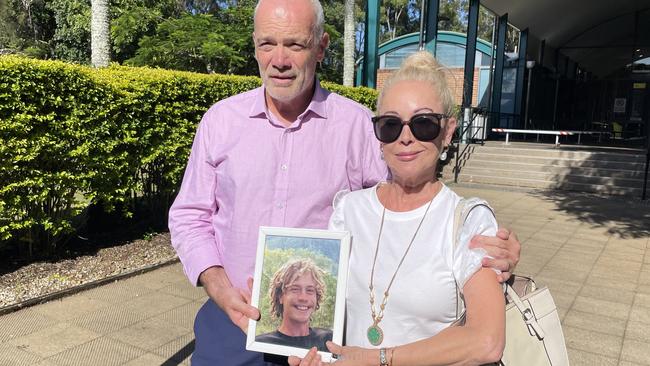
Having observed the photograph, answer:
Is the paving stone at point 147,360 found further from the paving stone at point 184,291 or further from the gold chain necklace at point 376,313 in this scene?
the gold chain necklace at point 376,313

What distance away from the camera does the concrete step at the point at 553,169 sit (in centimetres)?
1243

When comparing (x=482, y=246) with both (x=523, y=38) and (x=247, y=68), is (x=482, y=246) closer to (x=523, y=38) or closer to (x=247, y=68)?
(x=247, y=68)

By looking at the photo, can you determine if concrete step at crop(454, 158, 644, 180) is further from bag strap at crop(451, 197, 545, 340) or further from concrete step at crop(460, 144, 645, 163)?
bag strap at crop(451, 197, 545, 340)

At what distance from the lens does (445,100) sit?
1499 mm

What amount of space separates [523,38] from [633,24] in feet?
18.9

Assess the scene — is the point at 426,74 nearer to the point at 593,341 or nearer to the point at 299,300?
the point at 299,300

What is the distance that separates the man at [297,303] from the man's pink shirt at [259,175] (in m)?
0.32

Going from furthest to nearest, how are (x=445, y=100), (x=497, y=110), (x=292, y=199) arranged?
(x=497, y=110) < (x=292, y=199) < (x=445, y=100)

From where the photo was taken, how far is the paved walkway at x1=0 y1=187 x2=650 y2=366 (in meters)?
3.69

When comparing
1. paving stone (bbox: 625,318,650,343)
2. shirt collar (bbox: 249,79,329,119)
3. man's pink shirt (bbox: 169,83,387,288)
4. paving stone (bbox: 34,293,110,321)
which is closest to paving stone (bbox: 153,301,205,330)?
paving stone (bbox: 34,293,110,321)

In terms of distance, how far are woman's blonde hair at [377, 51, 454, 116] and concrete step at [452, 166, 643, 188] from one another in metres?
A: 12.7

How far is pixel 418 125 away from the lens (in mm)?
1455

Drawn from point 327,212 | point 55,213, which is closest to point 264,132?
point 327,212

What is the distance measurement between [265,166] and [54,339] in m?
3.04
